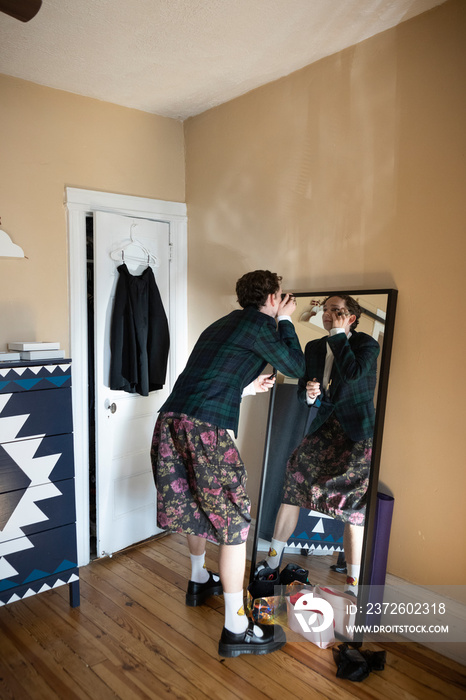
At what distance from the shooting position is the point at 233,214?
10.0ft

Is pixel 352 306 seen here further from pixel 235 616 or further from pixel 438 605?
pixel 235 616

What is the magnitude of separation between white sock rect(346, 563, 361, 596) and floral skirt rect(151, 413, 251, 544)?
51 cm

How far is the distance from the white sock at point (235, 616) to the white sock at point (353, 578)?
1.44 feet

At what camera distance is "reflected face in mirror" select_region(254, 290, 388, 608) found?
2299mm

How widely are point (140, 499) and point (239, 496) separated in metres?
1.23

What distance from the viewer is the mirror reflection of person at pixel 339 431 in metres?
2.29

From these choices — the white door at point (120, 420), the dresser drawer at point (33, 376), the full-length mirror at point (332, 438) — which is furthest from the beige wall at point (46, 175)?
the full-length mirror at point (332, 438)

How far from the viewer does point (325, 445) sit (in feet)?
7.86

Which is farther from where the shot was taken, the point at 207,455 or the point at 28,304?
the point at 28,304

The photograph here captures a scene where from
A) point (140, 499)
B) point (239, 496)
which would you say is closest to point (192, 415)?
point (239, 496)

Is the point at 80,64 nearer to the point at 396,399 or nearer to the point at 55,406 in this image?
the point at 55,406

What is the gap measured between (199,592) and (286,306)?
58.2 inches

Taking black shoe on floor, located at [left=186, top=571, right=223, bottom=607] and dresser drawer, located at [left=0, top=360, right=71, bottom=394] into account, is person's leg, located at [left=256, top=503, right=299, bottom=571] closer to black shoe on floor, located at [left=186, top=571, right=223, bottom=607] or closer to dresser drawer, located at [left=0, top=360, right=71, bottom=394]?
black shoe on floor, located at [left=186, top=571, right=223, bottom=607]

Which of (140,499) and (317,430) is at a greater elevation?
(317,430)
